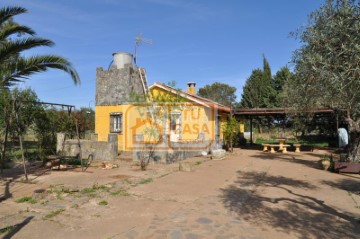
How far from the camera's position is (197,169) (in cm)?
1182

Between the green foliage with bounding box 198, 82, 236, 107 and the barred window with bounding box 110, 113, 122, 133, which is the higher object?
the green foliage with bounding box 198, 82, 236, 107

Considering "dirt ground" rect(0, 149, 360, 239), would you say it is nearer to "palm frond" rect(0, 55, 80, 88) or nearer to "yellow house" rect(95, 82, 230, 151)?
"palm frond" rect(0, 55, 80, 88)

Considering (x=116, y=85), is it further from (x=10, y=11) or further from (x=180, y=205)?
(x=180, y=205)

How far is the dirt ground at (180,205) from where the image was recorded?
5.02 m

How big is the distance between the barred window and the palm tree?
31.8ft

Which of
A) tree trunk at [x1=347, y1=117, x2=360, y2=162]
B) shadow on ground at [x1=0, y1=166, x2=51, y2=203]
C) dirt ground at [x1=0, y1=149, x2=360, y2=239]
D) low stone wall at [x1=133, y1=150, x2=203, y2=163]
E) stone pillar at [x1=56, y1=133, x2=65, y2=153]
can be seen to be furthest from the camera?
stone pillar at [x1=56, y1=133, x2=65, y2=153]

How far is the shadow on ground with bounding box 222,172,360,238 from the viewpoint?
505 centimetres

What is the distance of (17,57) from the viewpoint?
28.8 feet

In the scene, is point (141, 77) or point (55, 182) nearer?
point (55, 182)

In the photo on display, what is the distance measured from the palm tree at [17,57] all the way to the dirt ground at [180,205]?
327cm

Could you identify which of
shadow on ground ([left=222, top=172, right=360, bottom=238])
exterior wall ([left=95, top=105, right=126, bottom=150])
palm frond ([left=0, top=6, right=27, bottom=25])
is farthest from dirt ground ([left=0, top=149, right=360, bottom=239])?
exterior wall ([left=95, top=105, right=126, bottom=150])

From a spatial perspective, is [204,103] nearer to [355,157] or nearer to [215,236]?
[355,157]

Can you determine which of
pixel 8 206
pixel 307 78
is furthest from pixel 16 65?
pixel 307 78

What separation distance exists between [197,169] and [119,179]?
3.44 metres
